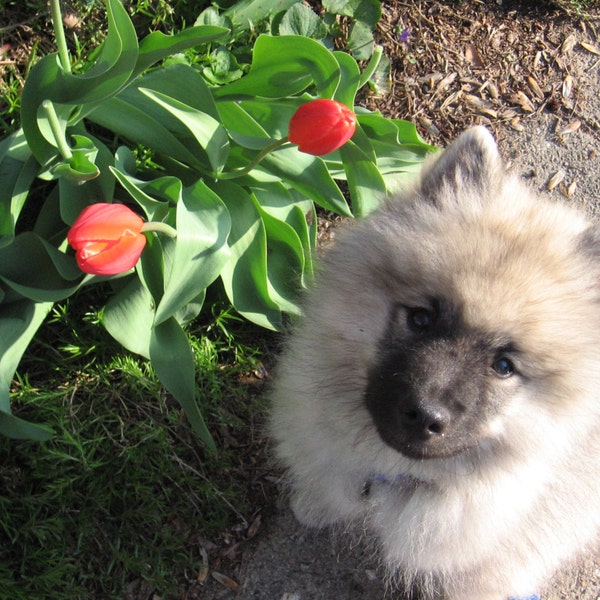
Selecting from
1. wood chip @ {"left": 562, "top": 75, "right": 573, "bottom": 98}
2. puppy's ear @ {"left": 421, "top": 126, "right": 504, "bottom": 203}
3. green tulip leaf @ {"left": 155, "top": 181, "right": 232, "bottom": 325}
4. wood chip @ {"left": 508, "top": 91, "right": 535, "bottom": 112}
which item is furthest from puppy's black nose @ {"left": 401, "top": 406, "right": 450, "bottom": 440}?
wood chip @ {"left": 562, "top": 75, "right": 573, "bottom": 98}

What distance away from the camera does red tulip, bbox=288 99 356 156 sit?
1.84 metres

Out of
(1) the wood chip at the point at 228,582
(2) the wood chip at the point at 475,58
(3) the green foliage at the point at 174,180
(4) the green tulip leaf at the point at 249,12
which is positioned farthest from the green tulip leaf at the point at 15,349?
(2) the wood chip at the point at 475,58

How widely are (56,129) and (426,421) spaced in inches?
52.7

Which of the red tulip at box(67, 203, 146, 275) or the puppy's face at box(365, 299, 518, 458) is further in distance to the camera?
the puppy's face at box(365, 299, 518, 458)

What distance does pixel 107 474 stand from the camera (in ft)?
9.14

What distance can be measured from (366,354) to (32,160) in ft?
4.29

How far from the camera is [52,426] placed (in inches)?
107

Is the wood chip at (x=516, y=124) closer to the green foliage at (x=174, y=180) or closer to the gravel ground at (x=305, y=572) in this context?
the green foliage at (x=174, y=180)

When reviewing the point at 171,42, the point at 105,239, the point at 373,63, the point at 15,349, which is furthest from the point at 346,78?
the point at 15,349

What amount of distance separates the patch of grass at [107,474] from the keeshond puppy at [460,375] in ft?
2.07

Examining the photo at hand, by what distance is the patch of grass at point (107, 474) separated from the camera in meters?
2.64

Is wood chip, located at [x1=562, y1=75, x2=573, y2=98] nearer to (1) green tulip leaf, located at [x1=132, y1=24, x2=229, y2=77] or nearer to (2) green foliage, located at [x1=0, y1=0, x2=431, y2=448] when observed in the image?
(2) green foliage, located at [x1=0, y1=0, x2=431, y2=448]

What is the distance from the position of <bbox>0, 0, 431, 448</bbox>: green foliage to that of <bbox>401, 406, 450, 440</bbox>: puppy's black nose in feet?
2.74

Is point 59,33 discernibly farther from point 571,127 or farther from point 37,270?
point 571,127
